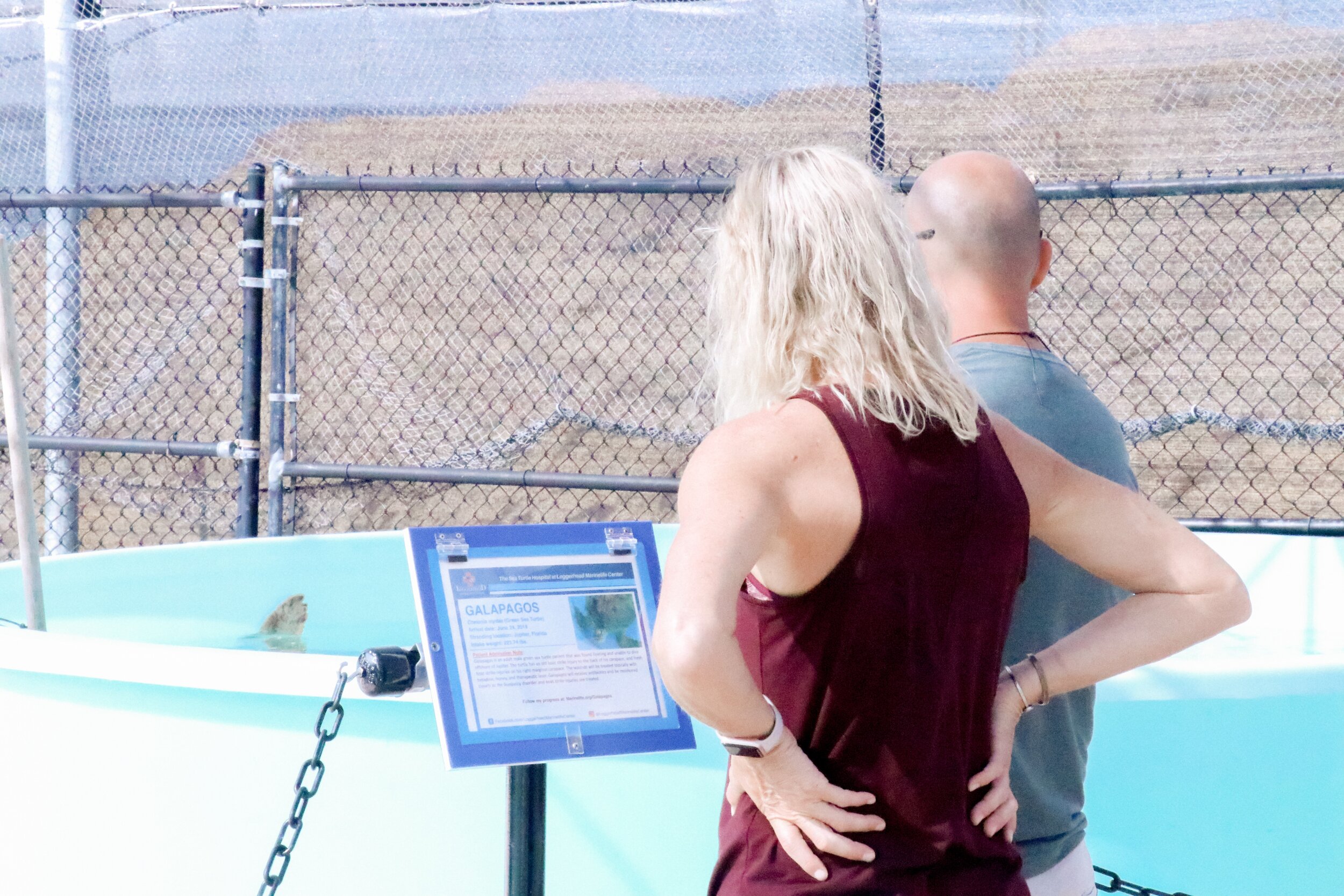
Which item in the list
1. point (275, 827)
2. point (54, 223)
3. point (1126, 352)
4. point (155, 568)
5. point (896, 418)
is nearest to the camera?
point (896, 418)

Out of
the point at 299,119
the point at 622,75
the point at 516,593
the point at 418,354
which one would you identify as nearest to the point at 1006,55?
the point at 622,75

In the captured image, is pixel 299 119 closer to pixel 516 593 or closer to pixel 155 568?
pixel 155 568

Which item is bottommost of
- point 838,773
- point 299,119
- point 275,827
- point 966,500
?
point 275,827

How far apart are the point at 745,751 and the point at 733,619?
146 mm

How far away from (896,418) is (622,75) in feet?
14.2

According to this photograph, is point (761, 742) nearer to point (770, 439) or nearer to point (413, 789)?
point (770, 439)

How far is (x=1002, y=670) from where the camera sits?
1.36 meters

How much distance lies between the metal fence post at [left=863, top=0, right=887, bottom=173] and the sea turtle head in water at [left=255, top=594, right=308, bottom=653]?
2.46m

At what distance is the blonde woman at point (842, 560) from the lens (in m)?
1.06

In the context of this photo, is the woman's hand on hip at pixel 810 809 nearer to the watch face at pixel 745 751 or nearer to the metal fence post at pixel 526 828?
the watch face at pixel 745 751

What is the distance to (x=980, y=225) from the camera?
1.55 metres

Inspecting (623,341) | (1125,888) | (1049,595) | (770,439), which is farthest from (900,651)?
(623,341)

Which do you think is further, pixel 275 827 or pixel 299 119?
pixel 299 119

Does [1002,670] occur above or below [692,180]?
below
